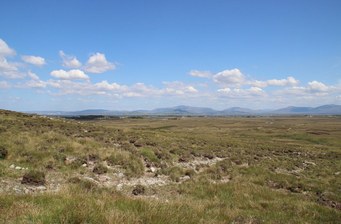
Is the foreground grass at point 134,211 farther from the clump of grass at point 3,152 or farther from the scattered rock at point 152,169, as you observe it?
the clump of grass at point 3,152

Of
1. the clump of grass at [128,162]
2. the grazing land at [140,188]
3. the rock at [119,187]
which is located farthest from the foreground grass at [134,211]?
the clump of grass at [128,162]

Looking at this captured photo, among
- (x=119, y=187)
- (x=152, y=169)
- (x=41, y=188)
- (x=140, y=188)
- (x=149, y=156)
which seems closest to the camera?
(x=41, y=188)

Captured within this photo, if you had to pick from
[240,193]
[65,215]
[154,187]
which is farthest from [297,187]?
[65,215]

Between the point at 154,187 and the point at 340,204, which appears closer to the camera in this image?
the point at 340,204

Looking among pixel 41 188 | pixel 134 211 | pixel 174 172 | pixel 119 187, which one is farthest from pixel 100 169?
pixel 134 211

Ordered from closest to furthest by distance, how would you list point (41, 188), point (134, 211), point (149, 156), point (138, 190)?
point (134, 211) → point (41, 188) → point (138, 190) → point (149, 156)

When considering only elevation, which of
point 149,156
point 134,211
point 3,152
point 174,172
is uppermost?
point 3,152

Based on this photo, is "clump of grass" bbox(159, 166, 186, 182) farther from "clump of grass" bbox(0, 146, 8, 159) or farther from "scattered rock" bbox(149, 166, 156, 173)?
"clump of grass" bbox(0, 146, 8, 159)

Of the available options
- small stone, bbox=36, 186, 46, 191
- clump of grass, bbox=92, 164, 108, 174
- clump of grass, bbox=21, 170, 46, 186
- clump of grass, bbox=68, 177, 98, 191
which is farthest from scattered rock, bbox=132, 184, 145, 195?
clump of grass, bbox=21, 170, 46, 186

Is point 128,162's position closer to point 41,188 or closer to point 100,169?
point 100,169

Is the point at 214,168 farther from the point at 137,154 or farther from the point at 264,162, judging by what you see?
the point at 264,162

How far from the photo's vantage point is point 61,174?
16.3 meters

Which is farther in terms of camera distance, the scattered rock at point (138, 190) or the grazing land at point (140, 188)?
the scattered rock at point (138, 190)

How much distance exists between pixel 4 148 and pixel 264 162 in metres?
22.2
